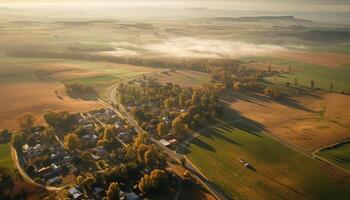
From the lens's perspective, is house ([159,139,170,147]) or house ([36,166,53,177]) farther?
house ([159,139,170,147])

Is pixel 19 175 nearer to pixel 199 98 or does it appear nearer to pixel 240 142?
pixel 240 142

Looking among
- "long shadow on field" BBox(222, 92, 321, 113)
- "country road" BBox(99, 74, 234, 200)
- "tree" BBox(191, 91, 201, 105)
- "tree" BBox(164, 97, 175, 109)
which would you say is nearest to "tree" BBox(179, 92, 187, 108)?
"tree" BBox(191, 91, 201, 105)

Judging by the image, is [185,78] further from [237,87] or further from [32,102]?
[32,102]

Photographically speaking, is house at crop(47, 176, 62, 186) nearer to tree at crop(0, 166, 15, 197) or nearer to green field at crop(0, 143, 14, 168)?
Answer: tree at crop(0, 166, 15, 197)

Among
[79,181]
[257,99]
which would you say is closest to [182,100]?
[257,99]

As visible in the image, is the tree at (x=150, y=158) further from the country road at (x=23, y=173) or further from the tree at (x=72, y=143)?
the tree at (x=72, y=143)

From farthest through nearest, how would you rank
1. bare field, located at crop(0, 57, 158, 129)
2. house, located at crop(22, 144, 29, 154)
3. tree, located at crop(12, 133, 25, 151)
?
1. bare field, located at crop(0, 57, 158, 129)
2. tree, located at crop(12, 133, 25, 151)
3. house, located at crop(22, 144, 29, 154)
